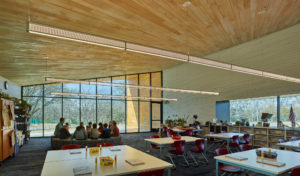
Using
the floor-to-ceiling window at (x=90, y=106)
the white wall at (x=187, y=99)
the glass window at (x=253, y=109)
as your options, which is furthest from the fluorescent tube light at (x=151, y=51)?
the floor-to-ceiling window at (x=90, y=106)

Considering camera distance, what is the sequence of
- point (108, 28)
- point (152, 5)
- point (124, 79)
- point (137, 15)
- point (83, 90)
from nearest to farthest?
point (152, 5), point (137, 15), point (108, 28), point (83, 90), point (124, 79)

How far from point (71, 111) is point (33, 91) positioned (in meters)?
2.86

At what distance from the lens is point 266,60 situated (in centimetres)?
937

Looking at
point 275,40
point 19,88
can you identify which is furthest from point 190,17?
point 19,88

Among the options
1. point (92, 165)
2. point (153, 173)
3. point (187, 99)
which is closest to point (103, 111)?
point (187, 99)

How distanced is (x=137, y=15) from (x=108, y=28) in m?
1.10

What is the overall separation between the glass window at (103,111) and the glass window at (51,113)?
2.68 metres

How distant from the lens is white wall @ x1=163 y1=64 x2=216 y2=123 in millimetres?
12438

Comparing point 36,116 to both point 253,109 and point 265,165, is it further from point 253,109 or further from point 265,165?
point 265,165

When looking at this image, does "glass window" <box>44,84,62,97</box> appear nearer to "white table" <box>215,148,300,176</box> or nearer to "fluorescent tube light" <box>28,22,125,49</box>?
"fluorescent tube light" <box>28,22,125,49</box>

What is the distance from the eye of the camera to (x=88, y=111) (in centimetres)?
1501

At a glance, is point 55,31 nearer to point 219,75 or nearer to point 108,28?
point 108,28

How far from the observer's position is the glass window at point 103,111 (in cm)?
1523

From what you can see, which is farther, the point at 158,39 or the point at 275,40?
the point at 275,40
